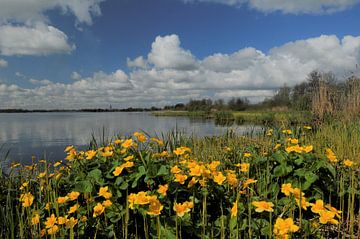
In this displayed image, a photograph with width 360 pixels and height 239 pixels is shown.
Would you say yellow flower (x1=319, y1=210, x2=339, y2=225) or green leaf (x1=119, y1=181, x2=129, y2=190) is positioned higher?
green leaf (x1=119, y1=181, x2=129, y2=190)

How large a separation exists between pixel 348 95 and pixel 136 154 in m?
8.61

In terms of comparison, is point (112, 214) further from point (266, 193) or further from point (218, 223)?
point (266, 193)

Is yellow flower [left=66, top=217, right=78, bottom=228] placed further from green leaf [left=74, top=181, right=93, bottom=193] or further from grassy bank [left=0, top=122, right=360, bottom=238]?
green leaf [left=74, top=181, right=93, bottom=193]

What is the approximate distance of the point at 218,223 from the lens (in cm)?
185

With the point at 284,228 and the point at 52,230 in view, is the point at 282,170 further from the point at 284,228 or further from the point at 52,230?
the point at 52,230

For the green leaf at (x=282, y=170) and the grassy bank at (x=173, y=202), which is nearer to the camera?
the grassy bank at (x=173, y=202)

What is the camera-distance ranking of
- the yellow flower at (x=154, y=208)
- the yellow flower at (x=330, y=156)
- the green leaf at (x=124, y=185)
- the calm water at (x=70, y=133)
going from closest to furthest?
the yellow flower at (x=154, y=208)
the green leaf at (x=124, y=185)
the yellow flower at (x=330, y=156)
the calm water at (x=70, y=133)

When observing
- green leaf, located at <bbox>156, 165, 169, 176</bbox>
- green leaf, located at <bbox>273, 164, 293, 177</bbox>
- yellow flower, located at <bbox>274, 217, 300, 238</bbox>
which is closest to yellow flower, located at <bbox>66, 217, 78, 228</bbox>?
green leaf, located at <bbox>156, 165, 169, 176</bbox>

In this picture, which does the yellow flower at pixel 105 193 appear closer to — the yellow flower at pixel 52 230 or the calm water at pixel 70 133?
the yellow flower at pixel 52 230

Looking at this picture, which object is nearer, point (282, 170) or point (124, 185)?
point (124, 185)

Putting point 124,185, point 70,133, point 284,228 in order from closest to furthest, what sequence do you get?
point 284,228 → point 124,185 → point 70,133

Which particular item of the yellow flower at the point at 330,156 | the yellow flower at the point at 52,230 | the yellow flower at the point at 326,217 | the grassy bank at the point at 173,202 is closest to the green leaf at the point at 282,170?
the grassy bank at the point at 173,202

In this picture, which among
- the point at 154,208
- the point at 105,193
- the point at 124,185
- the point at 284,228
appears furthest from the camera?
the point at 124,185

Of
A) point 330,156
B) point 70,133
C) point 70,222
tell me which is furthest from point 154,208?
point 70,133
